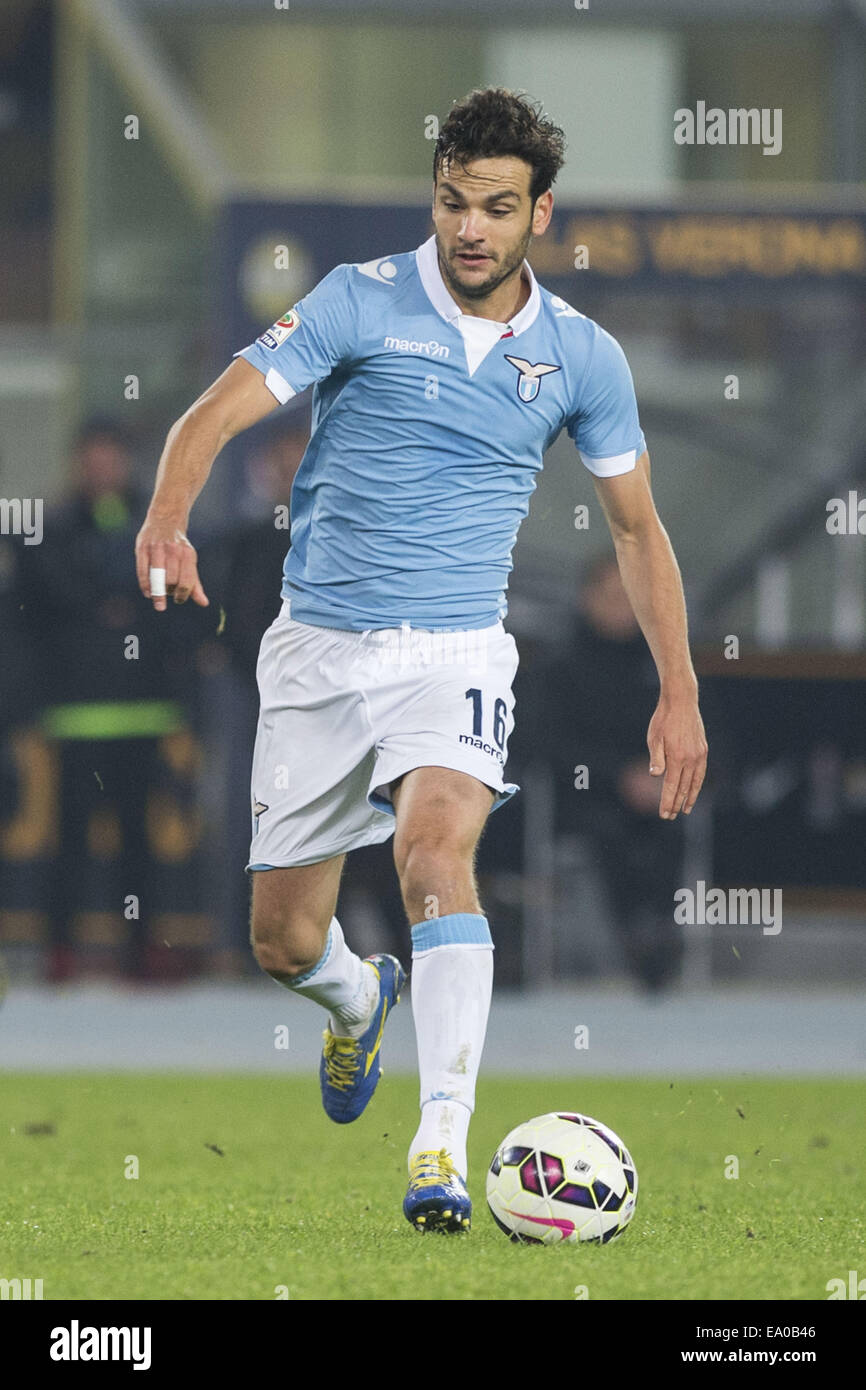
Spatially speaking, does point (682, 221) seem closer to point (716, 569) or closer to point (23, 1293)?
point (716, 569)

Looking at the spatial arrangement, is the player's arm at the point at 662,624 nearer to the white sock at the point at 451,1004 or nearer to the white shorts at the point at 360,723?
the white shorts at the point at 360,723

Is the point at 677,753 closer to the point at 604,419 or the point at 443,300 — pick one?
the point at 604,419

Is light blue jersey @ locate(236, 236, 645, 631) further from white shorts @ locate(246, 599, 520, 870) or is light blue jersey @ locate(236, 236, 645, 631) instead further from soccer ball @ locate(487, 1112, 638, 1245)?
soccer ball @ locate(487, 1112, 638, 1245)

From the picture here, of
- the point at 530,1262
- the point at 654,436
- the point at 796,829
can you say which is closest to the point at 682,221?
the point at 654,436

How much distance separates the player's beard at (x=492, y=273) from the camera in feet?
19.0

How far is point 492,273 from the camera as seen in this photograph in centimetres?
578

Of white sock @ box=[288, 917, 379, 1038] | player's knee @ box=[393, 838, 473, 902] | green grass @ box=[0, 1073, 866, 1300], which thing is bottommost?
green grass @ box=[0, 1073, 866, 1300]

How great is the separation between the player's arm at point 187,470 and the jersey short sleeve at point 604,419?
846mm

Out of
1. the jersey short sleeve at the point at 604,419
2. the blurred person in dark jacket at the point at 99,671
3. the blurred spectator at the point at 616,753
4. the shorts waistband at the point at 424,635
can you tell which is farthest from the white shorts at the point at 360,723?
the blurred spectator at the point at 616,753

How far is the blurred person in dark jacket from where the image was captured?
11305 millimetres

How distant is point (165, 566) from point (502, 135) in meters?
1.35

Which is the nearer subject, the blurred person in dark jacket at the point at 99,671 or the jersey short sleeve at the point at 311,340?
the jersey short sleeve at the point at 311,340

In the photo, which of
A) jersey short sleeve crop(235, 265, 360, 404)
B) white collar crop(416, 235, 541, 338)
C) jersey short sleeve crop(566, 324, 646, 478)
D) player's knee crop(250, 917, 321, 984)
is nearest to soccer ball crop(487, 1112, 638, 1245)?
player's knee crop(250, 917, 321, 984)
